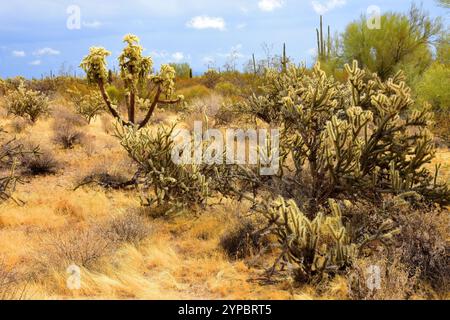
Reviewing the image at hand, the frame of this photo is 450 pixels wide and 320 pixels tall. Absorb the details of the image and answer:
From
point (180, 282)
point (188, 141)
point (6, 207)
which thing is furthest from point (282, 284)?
point (6, 207)

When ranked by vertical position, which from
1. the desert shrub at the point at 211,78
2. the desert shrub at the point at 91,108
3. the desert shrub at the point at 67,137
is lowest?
the desert shrub at the point at 67,137

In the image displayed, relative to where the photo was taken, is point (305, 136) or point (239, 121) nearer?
point (305, 136)

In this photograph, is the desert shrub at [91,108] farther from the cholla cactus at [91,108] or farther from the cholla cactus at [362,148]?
the cholla cactus at [362,148]

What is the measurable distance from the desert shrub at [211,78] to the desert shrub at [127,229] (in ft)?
76.2

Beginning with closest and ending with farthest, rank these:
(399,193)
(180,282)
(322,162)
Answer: (180,282), (399,193), (322,162)

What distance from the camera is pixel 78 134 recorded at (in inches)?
500

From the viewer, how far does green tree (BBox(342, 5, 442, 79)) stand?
1680 cm

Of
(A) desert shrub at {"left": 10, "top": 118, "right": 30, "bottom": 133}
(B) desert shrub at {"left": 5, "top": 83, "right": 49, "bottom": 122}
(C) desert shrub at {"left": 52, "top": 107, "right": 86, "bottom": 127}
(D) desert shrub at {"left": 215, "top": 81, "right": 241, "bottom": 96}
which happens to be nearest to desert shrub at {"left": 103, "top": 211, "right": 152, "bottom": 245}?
(A) desert shrub at {"left": 10, "top": 118, "right": 30, "bottom": 133}

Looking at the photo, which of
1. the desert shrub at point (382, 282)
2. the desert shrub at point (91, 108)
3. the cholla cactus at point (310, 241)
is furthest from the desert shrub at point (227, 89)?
the desert shrub at point (382, 282)

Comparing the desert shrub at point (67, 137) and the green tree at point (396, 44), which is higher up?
the green tree at point (396, 44)

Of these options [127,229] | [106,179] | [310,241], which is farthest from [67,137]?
[310,241]

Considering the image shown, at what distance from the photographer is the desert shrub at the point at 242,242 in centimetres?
534

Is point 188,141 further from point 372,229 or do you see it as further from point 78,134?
point 78,134

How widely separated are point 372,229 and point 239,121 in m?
9.44
